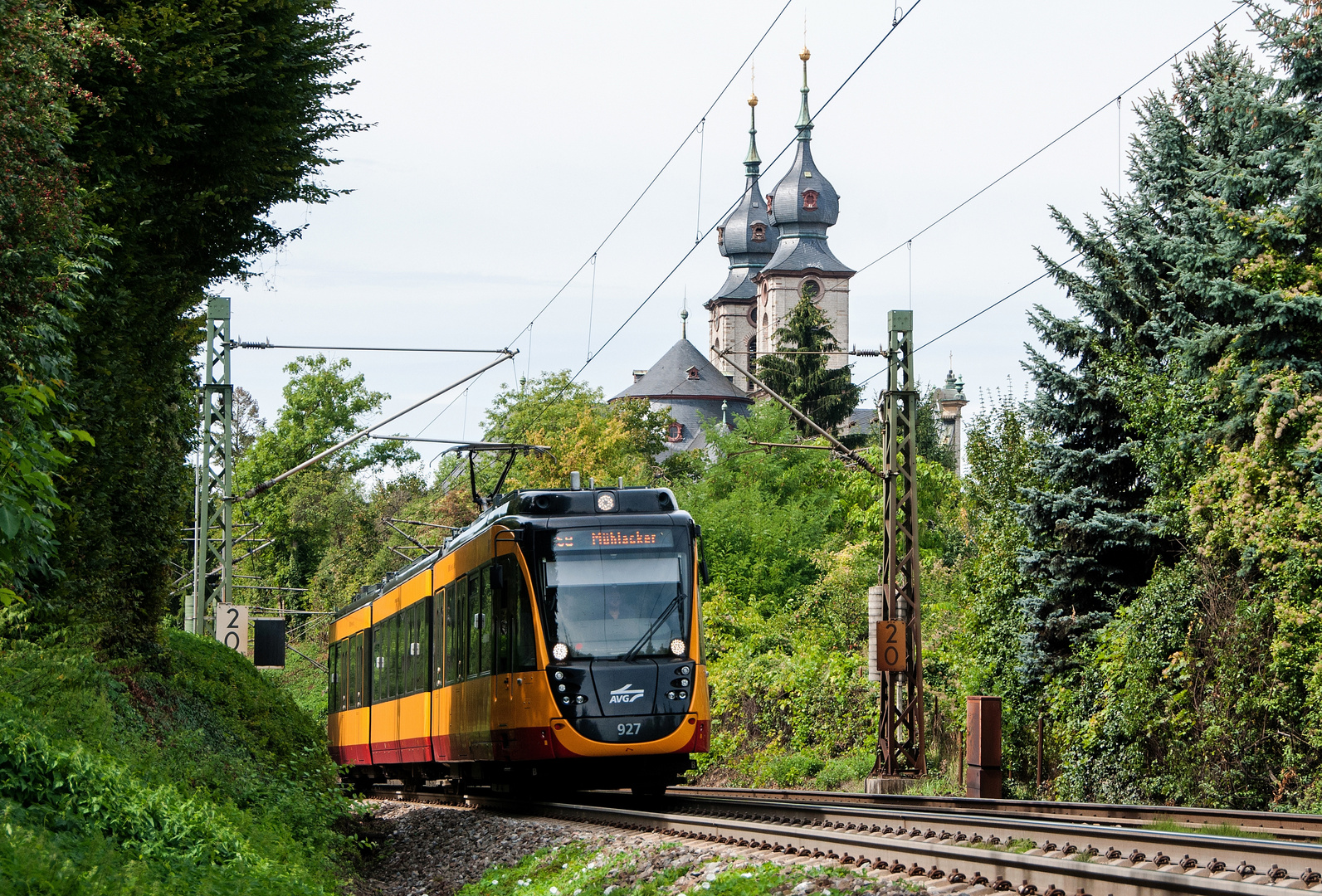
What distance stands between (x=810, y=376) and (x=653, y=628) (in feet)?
229

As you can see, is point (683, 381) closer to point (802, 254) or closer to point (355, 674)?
point (802, 254)

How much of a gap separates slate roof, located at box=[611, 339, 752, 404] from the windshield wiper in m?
127

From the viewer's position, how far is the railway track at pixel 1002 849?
7.61 meters

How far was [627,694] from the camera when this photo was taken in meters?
14.8

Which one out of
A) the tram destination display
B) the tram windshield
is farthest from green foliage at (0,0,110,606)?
the tram destination display

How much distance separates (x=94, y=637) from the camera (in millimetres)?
16000

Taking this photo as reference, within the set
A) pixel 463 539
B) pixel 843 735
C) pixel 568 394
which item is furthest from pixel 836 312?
pixel 463 539

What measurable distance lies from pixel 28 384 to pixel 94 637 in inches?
287

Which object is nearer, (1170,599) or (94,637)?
(94,637)

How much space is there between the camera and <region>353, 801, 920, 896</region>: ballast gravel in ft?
27.8

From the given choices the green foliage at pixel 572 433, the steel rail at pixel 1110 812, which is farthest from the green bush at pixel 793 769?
the green foliage at pixel 572 433

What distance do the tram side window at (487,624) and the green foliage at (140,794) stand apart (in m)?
2.30

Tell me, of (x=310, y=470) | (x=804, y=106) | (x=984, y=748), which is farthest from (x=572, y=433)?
(x=804, y=106)

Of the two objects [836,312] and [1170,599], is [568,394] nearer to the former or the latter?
[1170,599]
